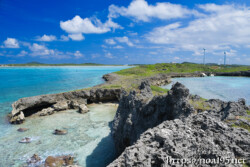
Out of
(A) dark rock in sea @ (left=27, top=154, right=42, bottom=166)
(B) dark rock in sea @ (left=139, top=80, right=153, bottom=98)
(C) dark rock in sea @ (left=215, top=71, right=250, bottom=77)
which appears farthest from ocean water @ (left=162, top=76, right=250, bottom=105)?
(C) dark rock in sea @ (left=215, top=71, right=250, bottom=77)

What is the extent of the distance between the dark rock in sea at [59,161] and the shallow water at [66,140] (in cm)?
63

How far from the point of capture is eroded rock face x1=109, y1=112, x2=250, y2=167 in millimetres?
4527

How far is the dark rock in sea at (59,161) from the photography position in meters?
12.1

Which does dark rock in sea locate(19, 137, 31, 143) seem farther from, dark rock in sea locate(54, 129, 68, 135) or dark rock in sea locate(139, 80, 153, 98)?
dark rock in sea locate(139, 80, 153, 98)

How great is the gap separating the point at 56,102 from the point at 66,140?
12984 mm

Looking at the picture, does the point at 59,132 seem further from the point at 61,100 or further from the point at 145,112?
the point at 145,112

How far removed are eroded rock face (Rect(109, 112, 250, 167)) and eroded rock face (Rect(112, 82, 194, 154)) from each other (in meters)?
2.43

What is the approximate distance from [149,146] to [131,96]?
6909 mm

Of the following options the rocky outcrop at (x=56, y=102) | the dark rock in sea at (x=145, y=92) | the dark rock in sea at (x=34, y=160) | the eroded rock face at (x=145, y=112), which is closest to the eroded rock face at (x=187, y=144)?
the eroded rock face at (x=145, y=112)

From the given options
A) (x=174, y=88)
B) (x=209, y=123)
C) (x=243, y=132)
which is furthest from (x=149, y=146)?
(x=174, y=88)

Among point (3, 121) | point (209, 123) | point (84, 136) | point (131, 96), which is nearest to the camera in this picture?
point (209, 123)

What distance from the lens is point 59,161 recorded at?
12430mm

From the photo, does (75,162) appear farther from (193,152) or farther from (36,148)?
(193,152)

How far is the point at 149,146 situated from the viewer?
4934 millimetres
